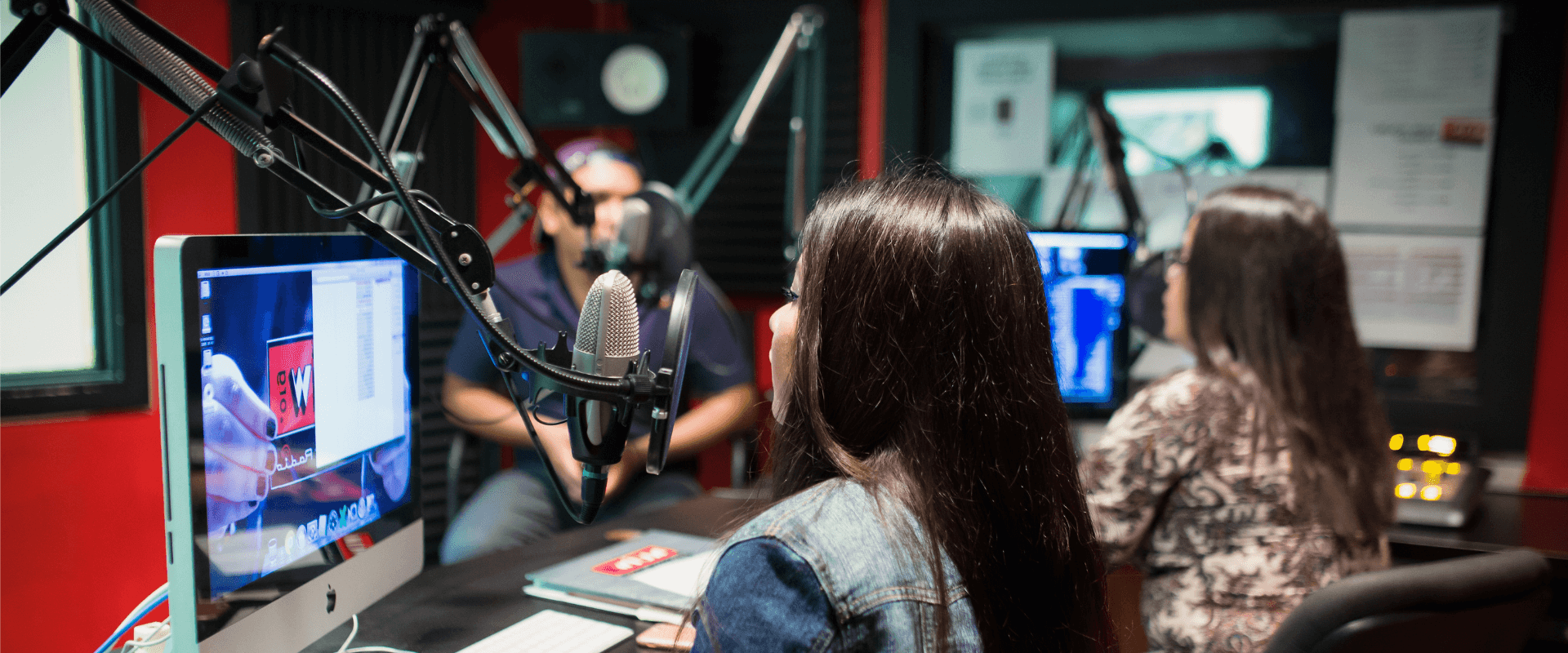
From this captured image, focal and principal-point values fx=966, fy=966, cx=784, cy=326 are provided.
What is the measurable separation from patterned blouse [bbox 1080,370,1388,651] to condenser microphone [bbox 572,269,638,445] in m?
0.96

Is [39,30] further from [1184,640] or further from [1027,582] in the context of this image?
[1184,640]

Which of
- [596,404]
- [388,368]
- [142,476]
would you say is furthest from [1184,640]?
[142,476]

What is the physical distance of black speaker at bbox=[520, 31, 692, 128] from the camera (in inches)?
133

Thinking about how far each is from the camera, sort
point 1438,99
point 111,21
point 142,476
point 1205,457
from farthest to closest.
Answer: point 1438,99 → point 142,476 → point 1205,457 → point 111,21

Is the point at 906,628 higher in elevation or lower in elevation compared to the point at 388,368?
lower

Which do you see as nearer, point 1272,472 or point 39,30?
point 39,30

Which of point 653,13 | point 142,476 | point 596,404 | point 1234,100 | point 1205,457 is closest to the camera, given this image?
point 596,404

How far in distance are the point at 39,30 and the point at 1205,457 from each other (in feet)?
5.27

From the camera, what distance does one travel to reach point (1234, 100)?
3.07 metres

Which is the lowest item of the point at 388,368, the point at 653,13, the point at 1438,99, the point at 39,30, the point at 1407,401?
the point at 1407,401

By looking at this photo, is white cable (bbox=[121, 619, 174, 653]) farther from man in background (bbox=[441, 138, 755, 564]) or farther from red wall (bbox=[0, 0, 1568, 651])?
man in background (bbox=[441, 138, 755, 564])

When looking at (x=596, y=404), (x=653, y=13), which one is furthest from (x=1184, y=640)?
(x=653, y=13)

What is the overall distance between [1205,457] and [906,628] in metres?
0.95

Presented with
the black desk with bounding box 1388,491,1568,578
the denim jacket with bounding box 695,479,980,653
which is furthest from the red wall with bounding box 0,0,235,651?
the black desk with bounding box 1388,491,1568,578
